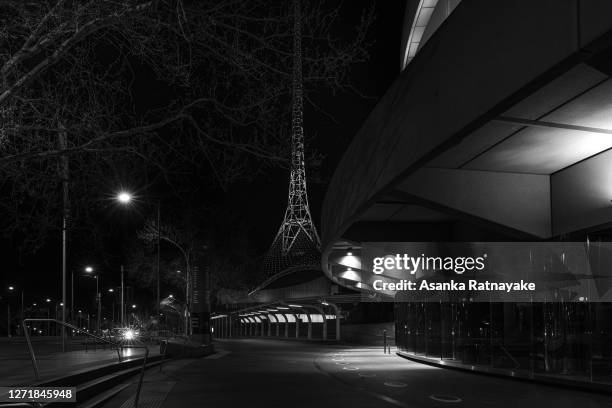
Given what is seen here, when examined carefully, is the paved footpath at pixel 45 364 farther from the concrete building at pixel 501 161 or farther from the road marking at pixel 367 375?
the concrete building at pixel 501 161

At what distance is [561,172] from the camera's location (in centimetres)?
1728

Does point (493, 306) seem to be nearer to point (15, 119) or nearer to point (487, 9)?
point (487, 9)

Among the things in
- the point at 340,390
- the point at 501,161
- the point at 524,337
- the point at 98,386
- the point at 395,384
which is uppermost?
the point at 501,161

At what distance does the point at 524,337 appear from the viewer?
2000 centimetres

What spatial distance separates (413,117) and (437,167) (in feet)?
10.7

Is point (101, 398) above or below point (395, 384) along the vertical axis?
above

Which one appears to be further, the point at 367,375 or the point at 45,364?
the point at 367,375

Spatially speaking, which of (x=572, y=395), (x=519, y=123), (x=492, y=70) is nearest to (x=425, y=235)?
(x=572, y=395)

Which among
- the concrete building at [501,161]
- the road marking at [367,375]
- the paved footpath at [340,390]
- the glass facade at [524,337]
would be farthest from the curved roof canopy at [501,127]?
the road marking at [367,375]

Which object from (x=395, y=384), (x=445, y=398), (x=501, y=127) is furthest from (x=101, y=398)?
(x=501, y=127)

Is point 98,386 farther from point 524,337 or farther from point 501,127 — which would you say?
point 524,337

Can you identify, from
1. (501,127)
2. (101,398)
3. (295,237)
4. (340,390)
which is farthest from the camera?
(295,237)

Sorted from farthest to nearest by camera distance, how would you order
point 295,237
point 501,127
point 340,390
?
point 295,237 → point 340,390 → point 501,127

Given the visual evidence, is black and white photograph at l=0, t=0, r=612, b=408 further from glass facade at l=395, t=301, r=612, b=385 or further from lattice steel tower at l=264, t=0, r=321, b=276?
lattice steel tower at l=264, t=0, r=321, b=276
